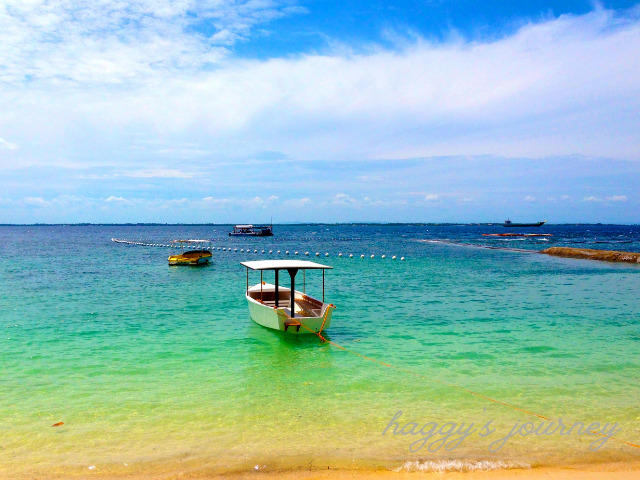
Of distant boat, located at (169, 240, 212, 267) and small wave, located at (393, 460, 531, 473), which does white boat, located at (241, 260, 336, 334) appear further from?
distant boat, located at (169, 240, 212, 267)

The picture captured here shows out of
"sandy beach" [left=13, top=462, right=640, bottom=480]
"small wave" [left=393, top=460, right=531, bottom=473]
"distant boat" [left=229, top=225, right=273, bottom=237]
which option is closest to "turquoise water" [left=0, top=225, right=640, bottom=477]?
"small wave" [left=393, top=460, right=531, bottom=473]

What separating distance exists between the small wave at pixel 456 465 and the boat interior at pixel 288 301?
11221 mm

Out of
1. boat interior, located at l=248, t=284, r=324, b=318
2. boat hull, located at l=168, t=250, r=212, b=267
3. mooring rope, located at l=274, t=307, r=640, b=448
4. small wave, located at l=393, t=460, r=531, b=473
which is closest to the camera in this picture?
small wave, located at l=393, t=460, r=531, b=473

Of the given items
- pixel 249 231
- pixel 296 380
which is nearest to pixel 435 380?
pixel 296 380

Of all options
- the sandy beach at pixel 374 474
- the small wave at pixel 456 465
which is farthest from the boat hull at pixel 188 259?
the small wave at pixel 456 465

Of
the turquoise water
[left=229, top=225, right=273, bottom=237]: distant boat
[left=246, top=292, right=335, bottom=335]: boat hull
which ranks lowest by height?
the turquoise water

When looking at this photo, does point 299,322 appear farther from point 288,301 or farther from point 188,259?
point 188,259

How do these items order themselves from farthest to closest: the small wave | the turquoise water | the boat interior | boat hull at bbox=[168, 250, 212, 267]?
boat hull at bbox=[168, 250, 212, 267] → the boat interior → the turquoise water → the small wave

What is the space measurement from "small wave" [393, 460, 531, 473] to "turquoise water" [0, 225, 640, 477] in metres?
0.09

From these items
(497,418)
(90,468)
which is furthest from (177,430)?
(497,418)

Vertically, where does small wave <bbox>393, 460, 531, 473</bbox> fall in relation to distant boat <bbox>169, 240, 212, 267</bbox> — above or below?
below

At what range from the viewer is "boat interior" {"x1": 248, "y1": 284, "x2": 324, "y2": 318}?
20453 millimetres

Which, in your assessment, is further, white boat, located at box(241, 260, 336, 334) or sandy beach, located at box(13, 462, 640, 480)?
white boat, located at box(241, 260, 336, 334)

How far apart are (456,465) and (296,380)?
6043 mm
